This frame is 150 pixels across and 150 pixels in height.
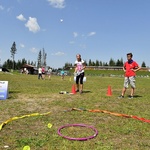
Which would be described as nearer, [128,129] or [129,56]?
[128,129]

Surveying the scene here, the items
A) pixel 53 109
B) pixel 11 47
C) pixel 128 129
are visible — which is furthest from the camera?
pixel 11 47

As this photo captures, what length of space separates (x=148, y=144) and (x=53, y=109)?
3.59m

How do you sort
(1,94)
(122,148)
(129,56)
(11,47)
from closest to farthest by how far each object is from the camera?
(122,148), (1,94), (129,56), (11,47)

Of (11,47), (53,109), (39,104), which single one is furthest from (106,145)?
(11,47)

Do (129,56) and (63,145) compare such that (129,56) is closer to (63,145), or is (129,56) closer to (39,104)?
(39,104)

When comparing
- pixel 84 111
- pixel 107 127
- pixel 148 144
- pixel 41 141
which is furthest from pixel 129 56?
pixel 41 141

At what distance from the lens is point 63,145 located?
3898mm

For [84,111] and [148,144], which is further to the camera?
[84,111]

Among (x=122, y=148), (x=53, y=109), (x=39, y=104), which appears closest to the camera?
(x=122, y=148)

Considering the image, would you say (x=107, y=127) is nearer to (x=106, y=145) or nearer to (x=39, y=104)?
(x=106, y=145)

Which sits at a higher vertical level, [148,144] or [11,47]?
[11,47]

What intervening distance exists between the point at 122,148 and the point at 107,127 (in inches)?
50.1

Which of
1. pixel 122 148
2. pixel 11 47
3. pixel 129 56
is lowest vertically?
pixel 122 148

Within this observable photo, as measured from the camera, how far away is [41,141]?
159 inches
